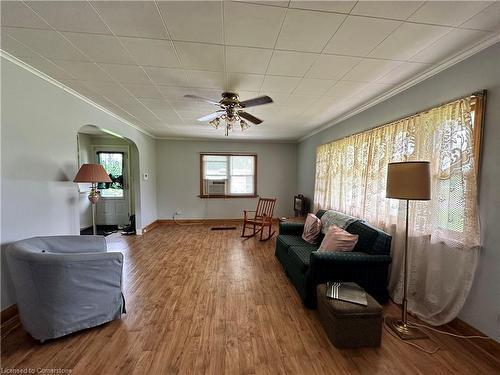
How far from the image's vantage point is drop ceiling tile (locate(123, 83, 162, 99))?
261 cm

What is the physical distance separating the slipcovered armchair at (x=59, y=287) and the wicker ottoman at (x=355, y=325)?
196 cm

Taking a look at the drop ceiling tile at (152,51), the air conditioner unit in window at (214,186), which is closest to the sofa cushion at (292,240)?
the drop ceiling tile at (152,51)

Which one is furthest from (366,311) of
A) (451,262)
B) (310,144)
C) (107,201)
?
(107,201)

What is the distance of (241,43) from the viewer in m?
1.77

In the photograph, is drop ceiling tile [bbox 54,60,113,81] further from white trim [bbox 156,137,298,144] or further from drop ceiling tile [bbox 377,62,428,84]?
white trim [bbox 156,137,298,144]

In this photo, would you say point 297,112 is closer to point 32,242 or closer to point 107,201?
point 32,242

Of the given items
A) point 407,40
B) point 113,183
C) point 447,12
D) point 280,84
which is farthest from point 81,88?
point 113,183

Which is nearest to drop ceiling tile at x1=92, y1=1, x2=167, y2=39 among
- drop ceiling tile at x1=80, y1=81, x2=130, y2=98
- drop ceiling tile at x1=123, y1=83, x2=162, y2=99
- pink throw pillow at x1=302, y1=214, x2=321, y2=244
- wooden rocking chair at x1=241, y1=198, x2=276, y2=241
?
drop ceiling tile at x1=123, y1=83, x2=162, y2=99

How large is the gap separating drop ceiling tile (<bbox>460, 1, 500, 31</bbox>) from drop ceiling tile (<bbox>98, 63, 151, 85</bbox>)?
9.12 ft

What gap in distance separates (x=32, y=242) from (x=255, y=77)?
272 cm

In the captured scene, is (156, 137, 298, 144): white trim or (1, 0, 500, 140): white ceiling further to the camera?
(156, 137, 298, 144): white trim

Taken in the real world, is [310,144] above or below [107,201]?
above

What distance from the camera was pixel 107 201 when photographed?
5.82 meters

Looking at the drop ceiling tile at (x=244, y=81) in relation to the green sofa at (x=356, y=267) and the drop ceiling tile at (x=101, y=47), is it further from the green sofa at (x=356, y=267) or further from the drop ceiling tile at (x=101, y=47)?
the green sofa at (x=356, y=267)
